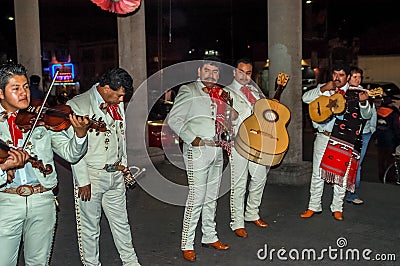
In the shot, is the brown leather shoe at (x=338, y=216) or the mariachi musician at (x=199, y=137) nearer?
the mariachi musician at (x=199, y=137)

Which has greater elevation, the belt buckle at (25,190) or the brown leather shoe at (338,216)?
the belt buckle at (25,190)

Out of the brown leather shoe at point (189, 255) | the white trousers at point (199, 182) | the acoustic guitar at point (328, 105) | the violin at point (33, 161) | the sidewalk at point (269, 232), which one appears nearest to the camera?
the violin at point (33, 161)

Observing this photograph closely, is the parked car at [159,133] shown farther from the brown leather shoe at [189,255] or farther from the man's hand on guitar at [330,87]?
the brown leather shoe at [189,255]

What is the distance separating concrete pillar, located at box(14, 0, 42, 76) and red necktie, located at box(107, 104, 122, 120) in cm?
901

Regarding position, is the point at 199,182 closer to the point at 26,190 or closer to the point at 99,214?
the point at 99,214

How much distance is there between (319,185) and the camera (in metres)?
6.39

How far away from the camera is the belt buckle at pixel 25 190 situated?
3403 mm

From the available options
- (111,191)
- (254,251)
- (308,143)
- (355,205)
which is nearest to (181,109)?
(111,191)

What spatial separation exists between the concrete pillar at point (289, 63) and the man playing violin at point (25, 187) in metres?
5.38

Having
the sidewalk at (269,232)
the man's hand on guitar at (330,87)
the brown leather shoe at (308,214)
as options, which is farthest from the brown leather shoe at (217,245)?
the man's hand on guitar at (330,87)

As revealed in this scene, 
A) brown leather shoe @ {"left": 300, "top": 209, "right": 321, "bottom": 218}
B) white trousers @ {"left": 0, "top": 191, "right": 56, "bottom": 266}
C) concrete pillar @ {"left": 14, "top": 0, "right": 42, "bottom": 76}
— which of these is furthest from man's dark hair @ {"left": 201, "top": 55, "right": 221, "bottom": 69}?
concrete pillar @ {"left": 14, "top": 0, "right": 42, "bottom": 76}

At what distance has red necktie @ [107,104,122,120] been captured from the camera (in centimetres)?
446

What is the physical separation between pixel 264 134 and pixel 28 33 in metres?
8.69

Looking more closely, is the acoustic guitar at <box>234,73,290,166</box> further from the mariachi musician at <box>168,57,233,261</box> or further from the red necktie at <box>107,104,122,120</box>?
the red necktie at <box>107,104,122,120</box>
